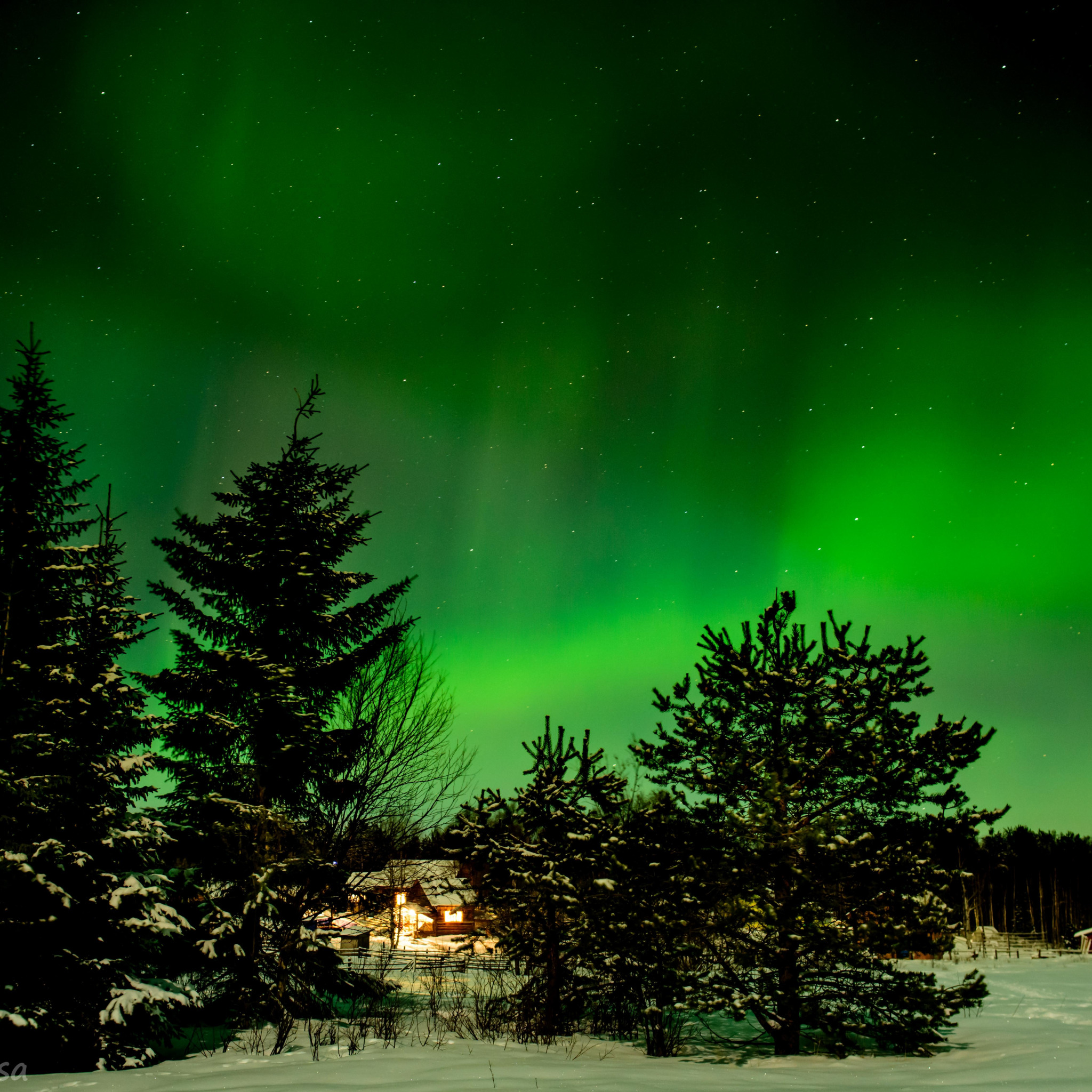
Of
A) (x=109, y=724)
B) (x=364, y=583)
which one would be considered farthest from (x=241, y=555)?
(x=109, y=724)

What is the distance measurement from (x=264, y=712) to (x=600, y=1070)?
8.78m

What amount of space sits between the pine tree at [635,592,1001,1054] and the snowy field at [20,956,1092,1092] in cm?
75

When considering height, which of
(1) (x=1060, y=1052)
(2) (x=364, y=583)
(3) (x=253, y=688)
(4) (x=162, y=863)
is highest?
(2) (x=364, y=583)

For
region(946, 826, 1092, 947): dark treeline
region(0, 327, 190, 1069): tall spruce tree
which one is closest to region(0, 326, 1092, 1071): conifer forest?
region(0, 327, 190, 1069): tall spruce tree

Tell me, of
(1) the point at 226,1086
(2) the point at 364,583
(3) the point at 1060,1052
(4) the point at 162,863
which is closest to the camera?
(1) the point at 226,1086

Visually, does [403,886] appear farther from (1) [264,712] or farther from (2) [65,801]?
(2) [65,801]

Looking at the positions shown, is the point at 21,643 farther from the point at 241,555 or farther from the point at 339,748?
the point at 339,748

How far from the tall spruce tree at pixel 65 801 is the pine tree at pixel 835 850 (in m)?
7.86

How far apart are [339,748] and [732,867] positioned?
807 centimetres

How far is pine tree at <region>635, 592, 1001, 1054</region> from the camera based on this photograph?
1046 cm

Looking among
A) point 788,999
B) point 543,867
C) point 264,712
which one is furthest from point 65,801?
point 788,999

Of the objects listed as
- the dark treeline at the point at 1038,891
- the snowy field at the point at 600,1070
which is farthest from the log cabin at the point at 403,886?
the dark treeline at the point at 1038,891

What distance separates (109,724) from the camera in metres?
10.3

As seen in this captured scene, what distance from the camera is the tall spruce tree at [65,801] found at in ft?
28.6
